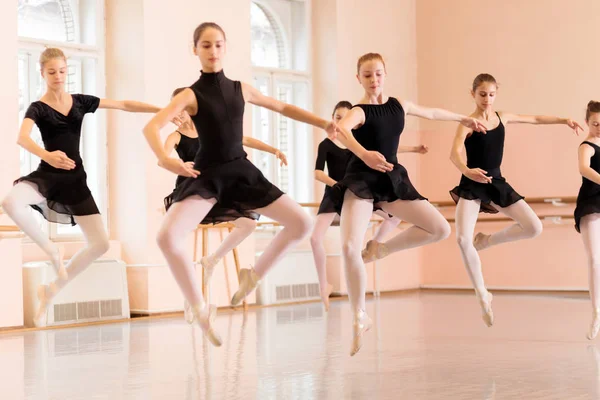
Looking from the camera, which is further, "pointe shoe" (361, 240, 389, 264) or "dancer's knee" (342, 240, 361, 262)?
"pointe shoe" (361, 240, 389, 264)

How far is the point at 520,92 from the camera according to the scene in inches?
379

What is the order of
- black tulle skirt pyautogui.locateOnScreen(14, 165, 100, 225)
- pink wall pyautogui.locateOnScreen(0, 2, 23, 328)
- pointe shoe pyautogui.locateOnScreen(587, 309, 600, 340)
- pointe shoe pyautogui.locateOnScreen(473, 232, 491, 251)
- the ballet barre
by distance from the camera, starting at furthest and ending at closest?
the ballet barre → pink wall pyautogui.locateOnScreen(0, 2, 23, 328) → pointe shoe pyautogui.locateOnScreen(473, 232, 491, 251) → pointe shoe pyautogui.locateOnScreen(587, 309, 600, 340) → black tulle skirt pyautogui.locateOnScreen(14, 165, 100, 225)

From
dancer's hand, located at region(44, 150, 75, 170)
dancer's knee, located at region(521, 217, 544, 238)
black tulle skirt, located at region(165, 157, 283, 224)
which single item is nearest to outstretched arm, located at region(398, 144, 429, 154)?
dancer's knee, located at region(521, 217, 544, 238)

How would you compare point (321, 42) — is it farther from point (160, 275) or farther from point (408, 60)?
point (160, 275)

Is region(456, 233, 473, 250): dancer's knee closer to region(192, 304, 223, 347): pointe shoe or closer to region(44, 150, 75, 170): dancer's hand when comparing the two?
region(192, 304, 223, 347): pointe shoe

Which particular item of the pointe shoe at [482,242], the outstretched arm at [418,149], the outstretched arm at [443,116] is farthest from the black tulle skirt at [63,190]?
the pointe shoe at [482,242]

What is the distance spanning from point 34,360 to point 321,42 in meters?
5.58

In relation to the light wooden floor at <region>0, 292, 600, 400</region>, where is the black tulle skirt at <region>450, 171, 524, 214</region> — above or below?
above

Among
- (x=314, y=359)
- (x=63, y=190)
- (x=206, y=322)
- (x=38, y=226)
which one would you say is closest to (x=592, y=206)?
(x=314, y=359)

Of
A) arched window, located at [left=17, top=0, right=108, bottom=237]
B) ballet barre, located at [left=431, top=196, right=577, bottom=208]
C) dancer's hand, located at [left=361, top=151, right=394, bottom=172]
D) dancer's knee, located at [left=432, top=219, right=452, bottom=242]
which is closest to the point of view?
dancer's hand, located at [left=361, top=151, right=394, bottom=172]

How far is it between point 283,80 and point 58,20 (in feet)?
8.65

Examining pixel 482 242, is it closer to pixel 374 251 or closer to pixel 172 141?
pixel 374 251

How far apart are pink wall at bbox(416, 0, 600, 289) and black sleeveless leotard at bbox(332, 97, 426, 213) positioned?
4.93 metres

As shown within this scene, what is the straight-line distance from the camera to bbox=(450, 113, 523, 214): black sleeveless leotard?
5.45 metres
